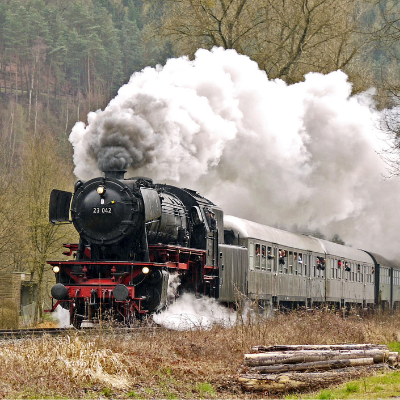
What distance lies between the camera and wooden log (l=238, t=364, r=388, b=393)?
28.0 feet

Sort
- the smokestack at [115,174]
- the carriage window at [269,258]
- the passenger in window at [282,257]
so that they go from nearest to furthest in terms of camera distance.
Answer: the smokestack at [115,174], the carriage window at [269,258], the passenger in window at [282,257]

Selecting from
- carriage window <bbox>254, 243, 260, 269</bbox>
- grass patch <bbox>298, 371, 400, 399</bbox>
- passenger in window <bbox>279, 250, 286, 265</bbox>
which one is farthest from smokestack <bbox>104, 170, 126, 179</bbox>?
grass patch <bbox>298, 371, 400, 399</bbox>

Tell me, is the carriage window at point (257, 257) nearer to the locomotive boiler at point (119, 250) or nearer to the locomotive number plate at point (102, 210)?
the locomotive boiler at point (119, 250)

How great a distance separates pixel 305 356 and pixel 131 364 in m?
2.45

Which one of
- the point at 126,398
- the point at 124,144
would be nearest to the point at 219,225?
the point at 124,144

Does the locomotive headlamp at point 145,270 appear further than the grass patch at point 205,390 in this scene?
Yes

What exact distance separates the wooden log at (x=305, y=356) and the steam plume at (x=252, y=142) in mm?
7294

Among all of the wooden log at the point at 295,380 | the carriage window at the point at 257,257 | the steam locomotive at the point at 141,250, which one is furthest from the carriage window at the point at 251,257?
the wooden log at the point at 295,380

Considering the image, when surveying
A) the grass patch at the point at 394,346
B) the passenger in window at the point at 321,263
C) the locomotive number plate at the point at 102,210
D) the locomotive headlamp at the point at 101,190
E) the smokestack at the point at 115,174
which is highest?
the smokestack at the point at 115,174

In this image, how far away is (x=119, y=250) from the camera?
46.5ft

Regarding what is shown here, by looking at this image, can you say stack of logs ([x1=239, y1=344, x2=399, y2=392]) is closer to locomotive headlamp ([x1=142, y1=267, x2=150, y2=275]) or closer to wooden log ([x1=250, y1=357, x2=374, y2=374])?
wooden log ([x1=250, y1=357, x2=374, y2=374])

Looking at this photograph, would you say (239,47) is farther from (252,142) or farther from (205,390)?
(205,390)

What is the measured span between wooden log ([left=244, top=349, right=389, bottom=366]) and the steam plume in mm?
7294

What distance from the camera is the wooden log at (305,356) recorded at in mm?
9055
